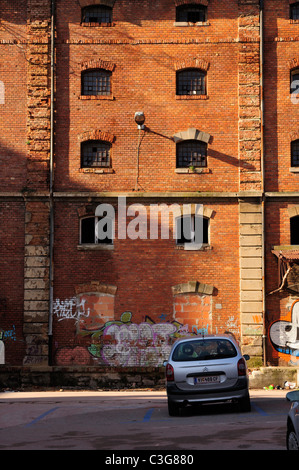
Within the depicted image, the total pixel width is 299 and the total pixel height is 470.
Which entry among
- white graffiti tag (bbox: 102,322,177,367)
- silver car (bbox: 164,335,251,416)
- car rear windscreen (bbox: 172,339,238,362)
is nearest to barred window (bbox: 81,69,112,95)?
white graffiti tag (bbox: 102,322,177,367)

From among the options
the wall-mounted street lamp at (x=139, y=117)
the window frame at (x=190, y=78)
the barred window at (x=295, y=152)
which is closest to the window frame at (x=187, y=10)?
the window frame at (x=190, y=78)

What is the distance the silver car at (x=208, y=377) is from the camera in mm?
12578

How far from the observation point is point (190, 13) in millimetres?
22469

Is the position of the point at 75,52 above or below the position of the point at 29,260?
above

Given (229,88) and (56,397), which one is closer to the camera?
(56,397)

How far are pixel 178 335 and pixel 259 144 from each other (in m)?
6.77

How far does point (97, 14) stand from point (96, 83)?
95.6 inches

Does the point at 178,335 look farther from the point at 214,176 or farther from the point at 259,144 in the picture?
the point at 259,144

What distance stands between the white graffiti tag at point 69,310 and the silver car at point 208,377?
28.1ft

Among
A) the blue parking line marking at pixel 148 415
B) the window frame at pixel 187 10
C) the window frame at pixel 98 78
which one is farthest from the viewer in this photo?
the window frame at pixel 187 10

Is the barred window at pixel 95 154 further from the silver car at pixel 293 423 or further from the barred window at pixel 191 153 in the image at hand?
the silver car at pixel 293 423

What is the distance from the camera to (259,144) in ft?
70.7

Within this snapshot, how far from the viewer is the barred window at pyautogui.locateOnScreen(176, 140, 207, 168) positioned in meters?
21.9

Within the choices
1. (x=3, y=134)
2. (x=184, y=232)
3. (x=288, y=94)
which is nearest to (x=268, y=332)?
(x=184, y=232)
